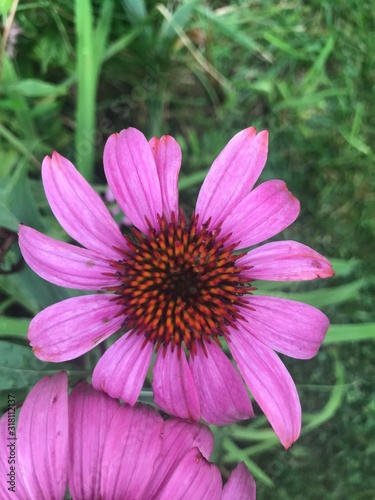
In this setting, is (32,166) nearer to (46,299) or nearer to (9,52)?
(9,52)

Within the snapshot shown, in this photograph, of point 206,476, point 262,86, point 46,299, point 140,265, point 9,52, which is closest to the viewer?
point 206,476

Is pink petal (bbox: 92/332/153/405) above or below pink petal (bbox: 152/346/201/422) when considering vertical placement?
above

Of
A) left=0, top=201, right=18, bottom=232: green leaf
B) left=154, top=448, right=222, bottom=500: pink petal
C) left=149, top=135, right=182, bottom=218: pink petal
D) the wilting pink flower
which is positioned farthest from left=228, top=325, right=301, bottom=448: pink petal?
left=0, top=201, right=18, bottom=232: green leaf

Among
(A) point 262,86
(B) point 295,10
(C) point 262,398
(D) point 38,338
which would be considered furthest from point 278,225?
(B) point 295,10

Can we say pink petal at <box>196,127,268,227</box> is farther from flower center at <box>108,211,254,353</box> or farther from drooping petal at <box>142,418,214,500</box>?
drooping petal at <box>142,418,214,500</box>

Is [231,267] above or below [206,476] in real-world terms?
above

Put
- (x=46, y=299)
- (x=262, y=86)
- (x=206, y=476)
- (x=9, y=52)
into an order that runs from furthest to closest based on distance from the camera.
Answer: (x=262, y=86), (x=9, y=52), (x=46, y=299), (x=206, y=476)
